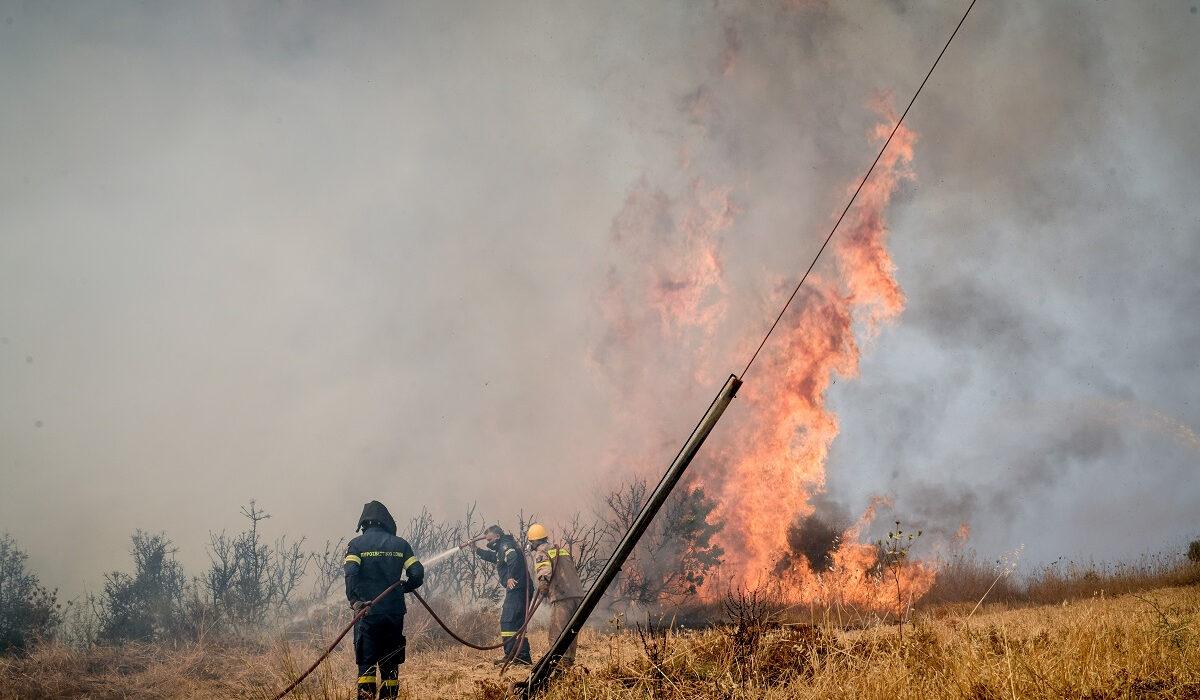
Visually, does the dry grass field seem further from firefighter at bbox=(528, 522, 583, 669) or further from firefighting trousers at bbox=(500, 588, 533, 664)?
firefighting trousers at bbox=(500, 588, 533, 664)

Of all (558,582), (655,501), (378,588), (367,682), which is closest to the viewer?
(655,501)

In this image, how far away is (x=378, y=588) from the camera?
8.81 metres

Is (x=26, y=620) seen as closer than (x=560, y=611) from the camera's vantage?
No

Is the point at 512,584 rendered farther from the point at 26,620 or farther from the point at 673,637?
the point at 26,620

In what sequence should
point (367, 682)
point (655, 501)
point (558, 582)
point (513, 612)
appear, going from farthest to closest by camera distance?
1. point (513, 612)
2. point (558, 582)
3. point (367, 682)
4. point (655, 501)

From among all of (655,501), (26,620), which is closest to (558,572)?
(655,501)

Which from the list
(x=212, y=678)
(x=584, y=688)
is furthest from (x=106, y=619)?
(x=584, y=688)

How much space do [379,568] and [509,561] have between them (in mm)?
3365

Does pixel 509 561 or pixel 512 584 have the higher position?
pixel 509 561

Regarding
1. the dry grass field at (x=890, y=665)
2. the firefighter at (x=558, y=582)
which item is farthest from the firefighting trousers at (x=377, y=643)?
the firefighter at (x=558, y=582)

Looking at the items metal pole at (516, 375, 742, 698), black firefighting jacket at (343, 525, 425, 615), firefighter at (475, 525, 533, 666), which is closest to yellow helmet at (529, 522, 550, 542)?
firefighter at (475, 525, 533, 666)

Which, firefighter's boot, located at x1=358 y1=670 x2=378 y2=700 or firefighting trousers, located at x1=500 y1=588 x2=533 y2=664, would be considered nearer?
firefighter's boot, located at x1=358 y1=670 x2=378 y2=700

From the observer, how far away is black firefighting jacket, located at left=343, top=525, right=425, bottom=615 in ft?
28.2

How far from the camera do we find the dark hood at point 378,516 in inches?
365
